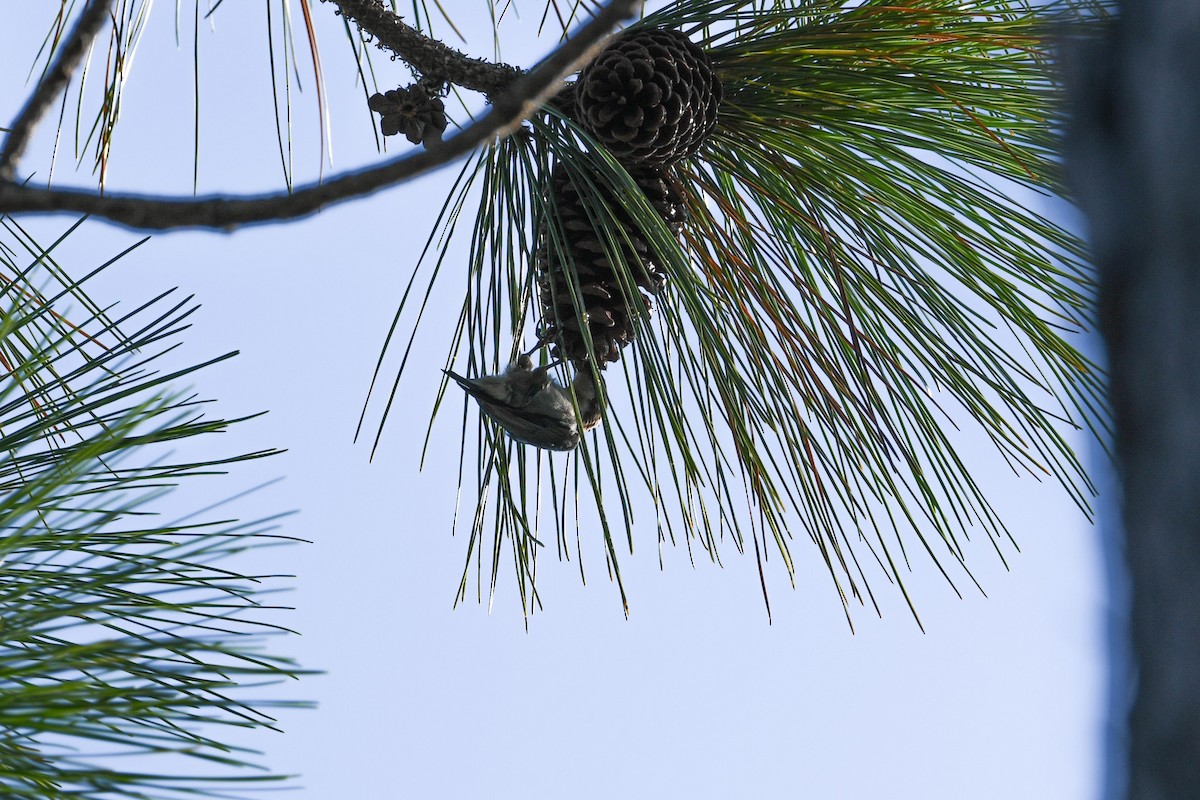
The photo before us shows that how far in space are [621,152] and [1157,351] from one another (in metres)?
0.68

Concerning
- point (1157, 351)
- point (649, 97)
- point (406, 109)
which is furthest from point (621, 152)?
point (1157, 351)

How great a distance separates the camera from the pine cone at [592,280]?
80 cm

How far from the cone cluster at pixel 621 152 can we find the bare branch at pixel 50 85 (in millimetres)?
330

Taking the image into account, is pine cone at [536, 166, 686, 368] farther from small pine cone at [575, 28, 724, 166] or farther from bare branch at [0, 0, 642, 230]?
bare branch at [0, 0, 642, 230]

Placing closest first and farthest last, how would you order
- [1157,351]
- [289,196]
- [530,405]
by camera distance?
[1157,351]
[289,196]
[530,405]

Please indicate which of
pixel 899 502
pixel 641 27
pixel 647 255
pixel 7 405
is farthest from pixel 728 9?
pixel 7 405

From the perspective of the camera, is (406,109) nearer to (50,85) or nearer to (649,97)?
(649,97)

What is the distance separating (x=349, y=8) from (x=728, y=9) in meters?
0.28

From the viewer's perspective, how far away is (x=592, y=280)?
81 centimetres

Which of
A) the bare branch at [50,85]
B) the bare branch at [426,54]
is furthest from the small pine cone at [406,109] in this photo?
the bare branch at [50,85]

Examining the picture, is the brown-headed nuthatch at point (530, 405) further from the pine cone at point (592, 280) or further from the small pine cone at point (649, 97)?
the small pine cone at point (649, 97)

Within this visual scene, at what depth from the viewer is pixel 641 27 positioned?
848 millimetres

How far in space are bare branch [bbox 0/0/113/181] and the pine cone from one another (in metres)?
0.35

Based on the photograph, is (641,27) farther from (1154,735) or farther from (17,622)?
(1154,735)
